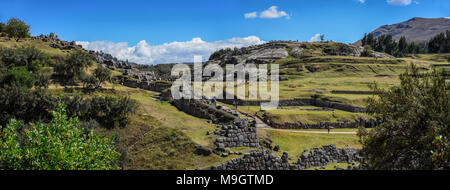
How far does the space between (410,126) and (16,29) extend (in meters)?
106

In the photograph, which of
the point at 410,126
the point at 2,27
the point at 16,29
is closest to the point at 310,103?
the point at 410,126

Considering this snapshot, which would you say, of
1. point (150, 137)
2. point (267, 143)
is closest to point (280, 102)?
point (267, 143)

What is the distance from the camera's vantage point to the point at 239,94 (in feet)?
205

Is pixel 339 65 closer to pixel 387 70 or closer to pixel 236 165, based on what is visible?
pixel 387 70

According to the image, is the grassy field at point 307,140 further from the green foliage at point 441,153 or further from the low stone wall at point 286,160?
the green foliage at point 441,153

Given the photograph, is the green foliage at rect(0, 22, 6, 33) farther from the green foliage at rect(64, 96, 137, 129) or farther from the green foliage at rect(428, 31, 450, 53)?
the green foliage at rect(428, 31, 450, 53)

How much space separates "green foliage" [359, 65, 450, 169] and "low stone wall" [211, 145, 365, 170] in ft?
12.0

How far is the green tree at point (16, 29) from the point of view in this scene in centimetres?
8412

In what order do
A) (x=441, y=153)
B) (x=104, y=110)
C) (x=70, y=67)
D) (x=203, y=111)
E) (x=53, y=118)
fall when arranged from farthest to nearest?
(x=70, y=67), (x=203, y=111), (x=104, y=110), (x=53, y=118), (x=441, y=153)

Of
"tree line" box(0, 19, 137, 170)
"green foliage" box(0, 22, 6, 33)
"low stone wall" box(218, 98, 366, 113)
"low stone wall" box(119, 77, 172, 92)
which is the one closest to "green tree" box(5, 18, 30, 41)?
"green foliage" box(0, 22, 6, 33)

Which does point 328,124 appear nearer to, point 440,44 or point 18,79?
point 18,79

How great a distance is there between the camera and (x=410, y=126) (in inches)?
516

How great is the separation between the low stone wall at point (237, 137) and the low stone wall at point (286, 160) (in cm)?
→ 301
